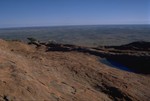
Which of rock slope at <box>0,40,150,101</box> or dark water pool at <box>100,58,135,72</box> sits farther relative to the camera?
dark water pool at <box>100,58,135,72</box>

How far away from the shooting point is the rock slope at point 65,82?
1056cm

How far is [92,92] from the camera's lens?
12.9 m

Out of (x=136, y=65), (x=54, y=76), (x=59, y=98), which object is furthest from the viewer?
(x=136, y=65)

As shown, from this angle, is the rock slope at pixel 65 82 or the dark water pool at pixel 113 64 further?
the dark water pool at pixel 113 64

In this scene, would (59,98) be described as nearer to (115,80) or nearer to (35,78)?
(35,78)

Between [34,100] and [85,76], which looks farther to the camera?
[85,76]

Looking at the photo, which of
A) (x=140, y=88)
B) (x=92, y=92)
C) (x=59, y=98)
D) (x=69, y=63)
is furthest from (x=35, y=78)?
(x=140, y=88)

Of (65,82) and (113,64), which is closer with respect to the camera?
(65,82)

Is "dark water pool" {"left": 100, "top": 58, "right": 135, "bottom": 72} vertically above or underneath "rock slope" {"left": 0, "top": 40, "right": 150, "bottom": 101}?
underneath

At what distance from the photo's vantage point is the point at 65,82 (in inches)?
531

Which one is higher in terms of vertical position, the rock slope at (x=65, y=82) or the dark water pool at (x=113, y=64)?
the rock slope at (x=65, y=82)

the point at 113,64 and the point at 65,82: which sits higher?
the point at 65,82

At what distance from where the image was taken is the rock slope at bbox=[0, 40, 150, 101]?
1056 cm

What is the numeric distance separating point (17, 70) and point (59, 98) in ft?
9.57
